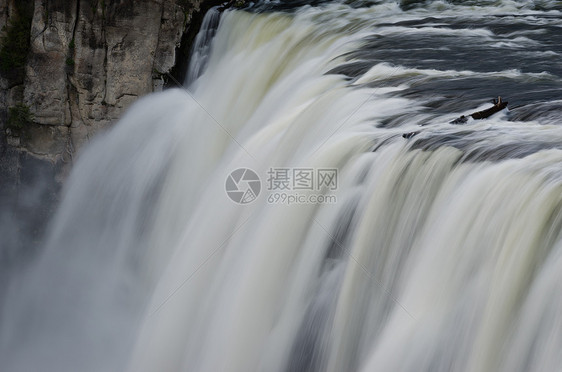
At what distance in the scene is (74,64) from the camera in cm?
1177

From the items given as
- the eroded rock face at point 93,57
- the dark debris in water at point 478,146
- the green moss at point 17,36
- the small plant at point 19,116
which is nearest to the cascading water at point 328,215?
the dark debris in water at point 478,146

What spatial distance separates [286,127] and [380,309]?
2676 millimetres

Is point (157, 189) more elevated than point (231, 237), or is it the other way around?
point (231, 237)

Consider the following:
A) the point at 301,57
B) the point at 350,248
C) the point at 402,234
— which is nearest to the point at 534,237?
the point at 402,234

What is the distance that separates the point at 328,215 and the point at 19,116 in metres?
6.77

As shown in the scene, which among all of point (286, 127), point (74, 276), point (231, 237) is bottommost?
point (74, 276)

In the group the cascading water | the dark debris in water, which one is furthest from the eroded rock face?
the dark debris in water

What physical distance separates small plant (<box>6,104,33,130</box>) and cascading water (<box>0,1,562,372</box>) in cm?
92

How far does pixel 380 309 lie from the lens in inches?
225

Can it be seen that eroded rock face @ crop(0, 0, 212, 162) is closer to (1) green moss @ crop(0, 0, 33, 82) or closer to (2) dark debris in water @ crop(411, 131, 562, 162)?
(1) green moss @ crop(0, 0, 33, 82)

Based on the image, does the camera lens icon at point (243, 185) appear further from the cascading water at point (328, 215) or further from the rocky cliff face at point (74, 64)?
the rocky cliff face at point (74, 64)

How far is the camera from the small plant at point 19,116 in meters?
12.0

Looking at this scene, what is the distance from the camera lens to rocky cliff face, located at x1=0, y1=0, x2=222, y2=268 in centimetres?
1164

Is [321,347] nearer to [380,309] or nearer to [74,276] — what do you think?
[380,309]
